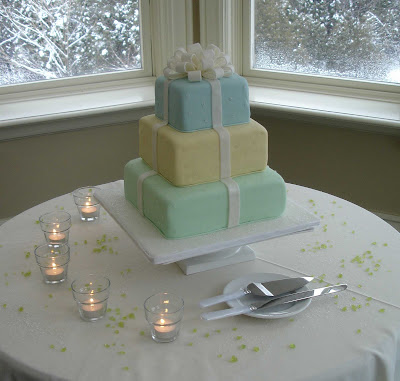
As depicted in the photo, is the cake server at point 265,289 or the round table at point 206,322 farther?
the cake server at point 265,289

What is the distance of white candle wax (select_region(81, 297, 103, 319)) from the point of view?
1.16 m

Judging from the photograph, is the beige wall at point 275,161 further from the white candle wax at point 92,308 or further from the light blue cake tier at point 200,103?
the white candle wax at point 92,308

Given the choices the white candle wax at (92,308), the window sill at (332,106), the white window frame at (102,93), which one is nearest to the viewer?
the white candle wax at (92,308)

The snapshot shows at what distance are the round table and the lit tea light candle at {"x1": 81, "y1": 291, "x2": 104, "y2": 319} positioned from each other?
0.06 ft

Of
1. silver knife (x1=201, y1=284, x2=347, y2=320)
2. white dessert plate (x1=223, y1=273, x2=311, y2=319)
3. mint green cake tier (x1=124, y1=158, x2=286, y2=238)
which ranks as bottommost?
white dessert plate (x1=223, y1=273, x2=311, y2=319)

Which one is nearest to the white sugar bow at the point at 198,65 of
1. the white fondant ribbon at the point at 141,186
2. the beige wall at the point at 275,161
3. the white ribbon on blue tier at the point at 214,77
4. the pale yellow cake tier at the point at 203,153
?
the white ribbon on blue tier at the point at 214,77

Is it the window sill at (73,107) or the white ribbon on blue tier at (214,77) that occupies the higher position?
the white ribbon on blue tier at (214,77)

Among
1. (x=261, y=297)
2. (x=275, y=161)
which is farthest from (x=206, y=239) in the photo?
(x=275, y=161)

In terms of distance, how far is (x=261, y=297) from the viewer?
48.0 inches

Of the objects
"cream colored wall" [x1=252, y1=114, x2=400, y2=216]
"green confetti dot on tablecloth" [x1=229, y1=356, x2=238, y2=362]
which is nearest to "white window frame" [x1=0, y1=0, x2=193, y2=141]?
"cream colored wall" [x1=252, y1=114, x2=400, y2=216]

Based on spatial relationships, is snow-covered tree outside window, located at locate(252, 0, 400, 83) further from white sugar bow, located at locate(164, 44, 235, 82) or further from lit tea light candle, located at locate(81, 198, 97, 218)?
lit tea light candle, located at locate(81, 198, 97, 218)

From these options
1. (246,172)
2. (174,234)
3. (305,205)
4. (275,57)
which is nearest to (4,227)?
(174,234)

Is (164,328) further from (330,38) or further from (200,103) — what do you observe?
(330,38)

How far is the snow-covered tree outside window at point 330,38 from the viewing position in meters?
2.56
